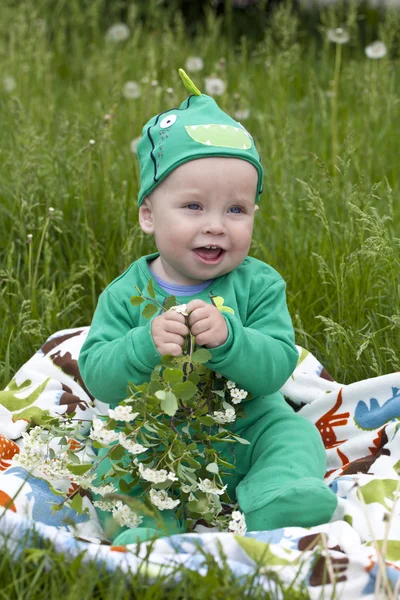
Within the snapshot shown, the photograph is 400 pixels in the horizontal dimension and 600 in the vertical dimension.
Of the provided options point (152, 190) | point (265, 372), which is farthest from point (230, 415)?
point (152, 190)

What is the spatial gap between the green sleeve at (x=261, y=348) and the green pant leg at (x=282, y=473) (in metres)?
0.12

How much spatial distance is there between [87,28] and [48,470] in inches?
204

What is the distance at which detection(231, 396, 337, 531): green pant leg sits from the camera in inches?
84.7

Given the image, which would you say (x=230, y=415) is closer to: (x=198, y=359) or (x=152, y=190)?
(x=198, y=359)

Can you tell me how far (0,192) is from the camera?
3674mm

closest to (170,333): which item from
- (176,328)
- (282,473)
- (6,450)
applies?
(176,328)

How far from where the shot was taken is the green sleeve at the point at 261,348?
7.32 ft

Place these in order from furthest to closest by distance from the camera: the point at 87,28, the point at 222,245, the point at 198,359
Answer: the point at 87,28 < the point at 222,245 < the point at 198,359

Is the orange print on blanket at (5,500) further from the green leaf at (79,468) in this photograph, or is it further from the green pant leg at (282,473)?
the green pant leg at (282,473)

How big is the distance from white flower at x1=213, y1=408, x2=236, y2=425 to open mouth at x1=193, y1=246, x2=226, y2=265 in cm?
37

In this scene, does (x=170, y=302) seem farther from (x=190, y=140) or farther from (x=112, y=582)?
(x=112, y=582)

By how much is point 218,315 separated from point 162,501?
0.44 m

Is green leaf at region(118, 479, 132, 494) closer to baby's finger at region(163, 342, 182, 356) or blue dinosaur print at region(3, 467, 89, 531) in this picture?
blue dinosaur print at region(3, 467, 89, 531)

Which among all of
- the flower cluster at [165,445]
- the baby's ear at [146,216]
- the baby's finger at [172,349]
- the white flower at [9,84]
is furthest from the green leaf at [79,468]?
the white flower at [9,84]
